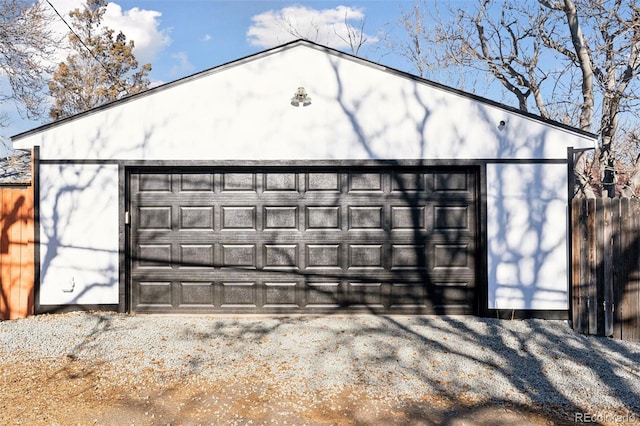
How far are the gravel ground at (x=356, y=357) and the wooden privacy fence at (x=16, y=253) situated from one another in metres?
0.39

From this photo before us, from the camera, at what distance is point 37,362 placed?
436 cm

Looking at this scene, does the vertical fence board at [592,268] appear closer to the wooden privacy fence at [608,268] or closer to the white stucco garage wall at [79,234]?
the wooden privacy fence at [608,268]

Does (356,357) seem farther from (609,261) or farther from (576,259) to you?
(609,261)

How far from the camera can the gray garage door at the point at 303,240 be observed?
6.14m

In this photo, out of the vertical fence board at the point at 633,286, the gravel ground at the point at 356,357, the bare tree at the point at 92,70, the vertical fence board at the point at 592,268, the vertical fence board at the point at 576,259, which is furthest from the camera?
the bare tree at the point at 92,70

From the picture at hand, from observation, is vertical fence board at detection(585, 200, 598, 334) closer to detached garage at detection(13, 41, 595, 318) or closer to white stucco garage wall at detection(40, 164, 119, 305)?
detached garage at detection(13, 41, 595, 318)

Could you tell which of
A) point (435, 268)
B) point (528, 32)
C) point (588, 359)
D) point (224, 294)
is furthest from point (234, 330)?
point (528, 32)

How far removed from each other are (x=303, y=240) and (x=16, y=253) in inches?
164

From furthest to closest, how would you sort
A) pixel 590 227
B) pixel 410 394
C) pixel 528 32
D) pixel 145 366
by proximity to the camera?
pixel 528 32, pixel 590 227, pixel 145 366, pixel 410 394

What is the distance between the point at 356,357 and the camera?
14.6ft

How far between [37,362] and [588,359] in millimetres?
5810

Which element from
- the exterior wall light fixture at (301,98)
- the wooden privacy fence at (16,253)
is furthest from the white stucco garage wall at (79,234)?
the exterior wall light fixture at (301,98)

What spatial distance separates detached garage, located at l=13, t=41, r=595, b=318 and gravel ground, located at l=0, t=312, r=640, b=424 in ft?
1.44

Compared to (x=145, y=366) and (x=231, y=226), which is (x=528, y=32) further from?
(x=145, y=366)
